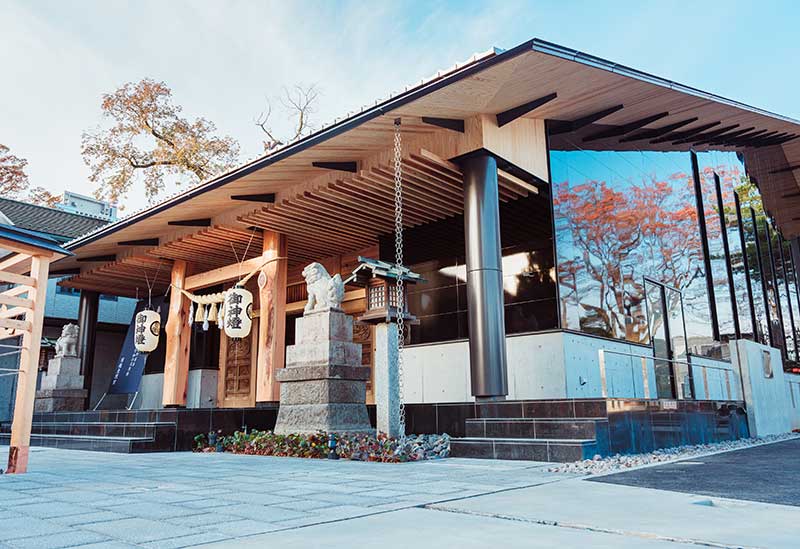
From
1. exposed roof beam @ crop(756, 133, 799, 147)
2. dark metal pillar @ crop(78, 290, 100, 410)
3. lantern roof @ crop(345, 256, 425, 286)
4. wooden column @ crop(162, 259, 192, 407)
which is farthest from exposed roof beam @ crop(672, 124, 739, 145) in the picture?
dark metal pillar @ crop(78, 290, 100, 410)

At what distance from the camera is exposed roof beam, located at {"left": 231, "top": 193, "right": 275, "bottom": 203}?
1143 centimetres

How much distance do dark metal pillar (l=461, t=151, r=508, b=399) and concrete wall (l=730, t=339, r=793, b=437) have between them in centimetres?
609

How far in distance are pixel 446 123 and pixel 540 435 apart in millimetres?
4765

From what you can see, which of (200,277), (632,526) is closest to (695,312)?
(200,277)

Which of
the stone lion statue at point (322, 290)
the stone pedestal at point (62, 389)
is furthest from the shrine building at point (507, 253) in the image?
the stone pedestal at point (62, 389)

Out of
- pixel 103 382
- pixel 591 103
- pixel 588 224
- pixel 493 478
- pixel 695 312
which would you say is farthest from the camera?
pixel 103 382

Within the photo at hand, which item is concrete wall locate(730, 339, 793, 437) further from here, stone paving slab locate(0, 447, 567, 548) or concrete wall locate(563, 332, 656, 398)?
stone paving slab locate(0, 447, 567, 548)

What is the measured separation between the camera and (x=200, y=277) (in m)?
14.4

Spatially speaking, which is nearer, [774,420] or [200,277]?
[774,420]

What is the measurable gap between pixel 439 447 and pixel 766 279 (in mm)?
18956

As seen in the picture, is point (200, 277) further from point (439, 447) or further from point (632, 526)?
point (632, 526)

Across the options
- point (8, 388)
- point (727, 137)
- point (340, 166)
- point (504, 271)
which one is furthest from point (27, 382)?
point (727, 137)

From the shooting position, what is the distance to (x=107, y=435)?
10547mm

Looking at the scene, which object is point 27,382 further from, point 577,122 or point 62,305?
point 62,305
